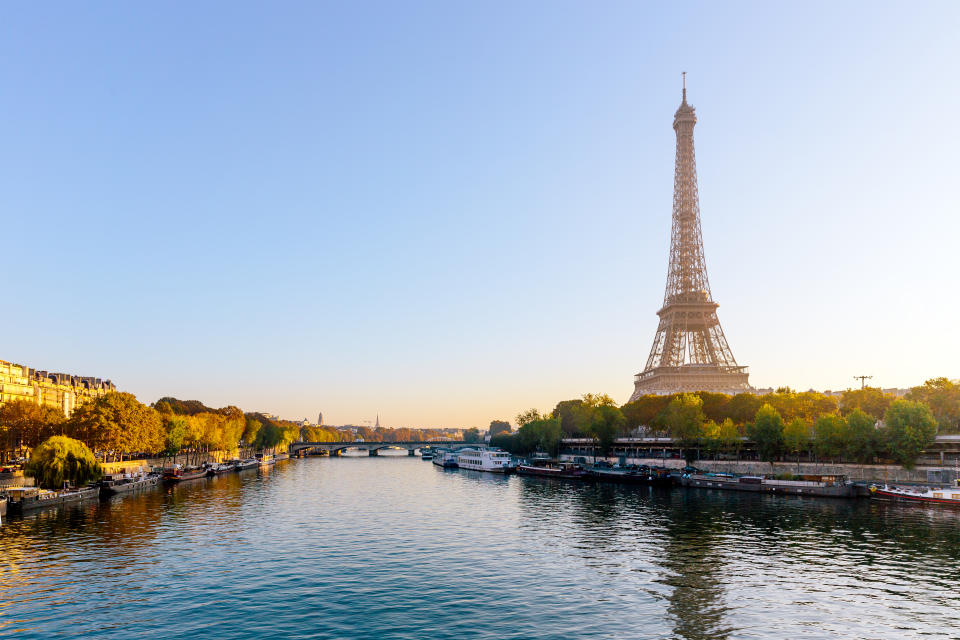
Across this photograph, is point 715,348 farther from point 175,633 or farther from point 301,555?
point 175,633

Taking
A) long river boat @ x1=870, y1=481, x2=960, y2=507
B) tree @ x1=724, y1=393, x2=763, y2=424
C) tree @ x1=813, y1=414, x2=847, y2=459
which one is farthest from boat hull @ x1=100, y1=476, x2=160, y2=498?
tree @ x1=724, y1=393, x2=763, y2=424

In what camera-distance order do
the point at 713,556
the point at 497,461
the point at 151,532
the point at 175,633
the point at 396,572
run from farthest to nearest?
the point at 497,461 < the point at 151,532 < the point at 713,556 < the point at 396,572 < the point at 175,633

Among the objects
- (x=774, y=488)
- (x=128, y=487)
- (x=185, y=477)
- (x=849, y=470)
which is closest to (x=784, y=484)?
(x=774, y=488)

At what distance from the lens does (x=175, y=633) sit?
29344 millimetres

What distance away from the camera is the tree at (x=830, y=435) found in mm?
93188

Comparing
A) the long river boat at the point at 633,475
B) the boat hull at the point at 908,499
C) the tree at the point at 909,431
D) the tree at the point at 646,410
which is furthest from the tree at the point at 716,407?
the boat hull at the point at 908,499

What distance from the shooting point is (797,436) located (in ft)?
325

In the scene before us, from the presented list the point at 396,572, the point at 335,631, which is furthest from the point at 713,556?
the point at 335,631

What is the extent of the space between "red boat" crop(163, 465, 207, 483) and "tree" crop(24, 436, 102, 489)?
2823 centimetres

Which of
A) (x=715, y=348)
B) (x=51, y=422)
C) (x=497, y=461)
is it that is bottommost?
(x=497, y=461)

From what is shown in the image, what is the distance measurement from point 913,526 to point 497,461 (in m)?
99.1

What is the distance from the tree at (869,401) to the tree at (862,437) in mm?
14358

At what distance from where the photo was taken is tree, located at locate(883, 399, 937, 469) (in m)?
84.5

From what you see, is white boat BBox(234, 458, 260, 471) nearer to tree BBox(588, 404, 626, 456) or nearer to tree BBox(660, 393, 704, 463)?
tree BBox(588, 404, 626, 456)
